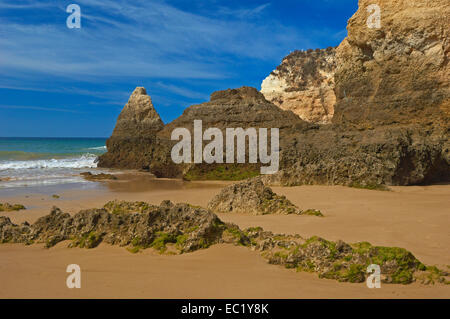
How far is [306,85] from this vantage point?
40.2 metres

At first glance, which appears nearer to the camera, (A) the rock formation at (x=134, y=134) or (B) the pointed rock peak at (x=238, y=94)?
(B) the pointed rock peak at (x=238, y=94)

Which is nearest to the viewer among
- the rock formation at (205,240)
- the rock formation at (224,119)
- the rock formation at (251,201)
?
the rock formation at (205,240)

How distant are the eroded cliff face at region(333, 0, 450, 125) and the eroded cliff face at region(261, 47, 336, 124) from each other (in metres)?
23.4

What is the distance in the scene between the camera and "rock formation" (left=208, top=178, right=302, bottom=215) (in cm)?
653

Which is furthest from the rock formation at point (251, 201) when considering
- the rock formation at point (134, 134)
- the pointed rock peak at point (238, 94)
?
the rock formation at point (134, 134)

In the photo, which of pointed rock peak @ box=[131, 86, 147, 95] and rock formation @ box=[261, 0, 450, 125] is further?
pointed rock peak @ box=[131, 86, 147, 95]

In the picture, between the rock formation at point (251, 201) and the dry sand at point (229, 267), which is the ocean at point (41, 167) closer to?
the rock formation at point (251, 201)

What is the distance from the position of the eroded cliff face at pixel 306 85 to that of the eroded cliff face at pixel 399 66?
2344 centimetres

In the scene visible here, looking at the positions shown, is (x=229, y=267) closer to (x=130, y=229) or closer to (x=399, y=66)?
(x=130, y=229)

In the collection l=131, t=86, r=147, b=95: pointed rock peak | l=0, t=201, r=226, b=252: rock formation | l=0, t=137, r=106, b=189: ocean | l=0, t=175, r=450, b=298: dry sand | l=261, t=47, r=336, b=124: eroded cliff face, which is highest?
l=261, t=47, r=336, b=124: eroded cliff face

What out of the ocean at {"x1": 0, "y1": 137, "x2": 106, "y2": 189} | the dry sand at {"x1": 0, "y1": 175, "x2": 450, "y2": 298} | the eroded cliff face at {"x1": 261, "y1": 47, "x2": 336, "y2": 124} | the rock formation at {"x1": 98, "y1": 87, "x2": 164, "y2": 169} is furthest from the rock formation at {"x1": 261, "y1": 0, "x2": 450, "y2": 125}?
the eroded cliff face at {"x1": 261, "y1": 47, "x2": 336, "y2": 124}

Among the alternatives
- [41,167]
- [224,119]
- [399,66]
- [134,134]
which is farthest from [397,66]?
[41,167]

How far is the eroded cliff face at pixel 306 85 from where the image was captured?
38.0m

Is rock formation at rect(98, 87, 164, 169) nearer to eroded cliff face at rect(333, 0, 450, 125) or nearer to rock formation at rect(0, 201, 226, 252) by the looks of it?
eroded cliff face at rect(333, 0, 450, 125)
